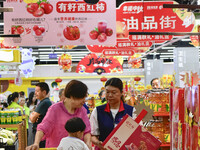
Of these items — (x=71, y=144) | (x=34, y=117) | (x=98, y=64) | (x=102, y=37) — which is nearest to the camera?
(x=71, y=144)

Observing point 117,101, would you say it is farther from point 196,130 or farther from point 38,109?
point 38,109

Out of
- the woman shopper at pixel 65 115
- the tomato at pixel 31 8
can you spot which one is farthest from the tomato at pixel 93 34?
the woman shopper at pixel 65 115

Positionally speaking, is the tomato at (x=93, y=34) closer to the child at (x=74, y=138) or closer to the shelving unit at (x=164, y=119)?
the shelving unit at (x=164, y=119)

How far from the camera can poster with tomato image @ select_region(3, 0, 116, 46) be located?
5336mm

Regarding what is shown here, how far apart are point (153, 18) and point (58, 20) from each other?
2.04 m

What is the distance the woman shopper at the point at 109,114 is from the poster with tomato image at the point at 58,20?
7.37 ft

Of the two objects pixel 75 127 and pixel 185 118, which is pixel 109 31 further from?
pixel 75 127

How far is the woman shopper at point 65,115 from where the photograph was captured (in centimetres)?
285

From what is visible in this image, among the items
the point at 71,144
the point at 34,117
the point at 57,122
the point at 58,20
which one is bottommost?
the point at 34,117

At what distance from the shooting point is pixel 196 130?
285 centimetres

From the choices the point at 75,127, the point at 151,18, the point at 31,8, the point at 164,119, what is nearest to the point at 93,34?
the point at 31,8

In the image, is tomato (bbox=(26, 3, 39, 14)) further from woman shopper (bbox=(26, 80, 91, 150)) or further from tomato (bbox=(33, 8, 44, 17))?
woman shopper (bbox=(26, 80, 91, 150))

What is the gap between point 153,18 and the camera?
6.32m

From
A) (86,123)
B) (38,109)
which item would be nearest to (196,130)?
(86,123)
